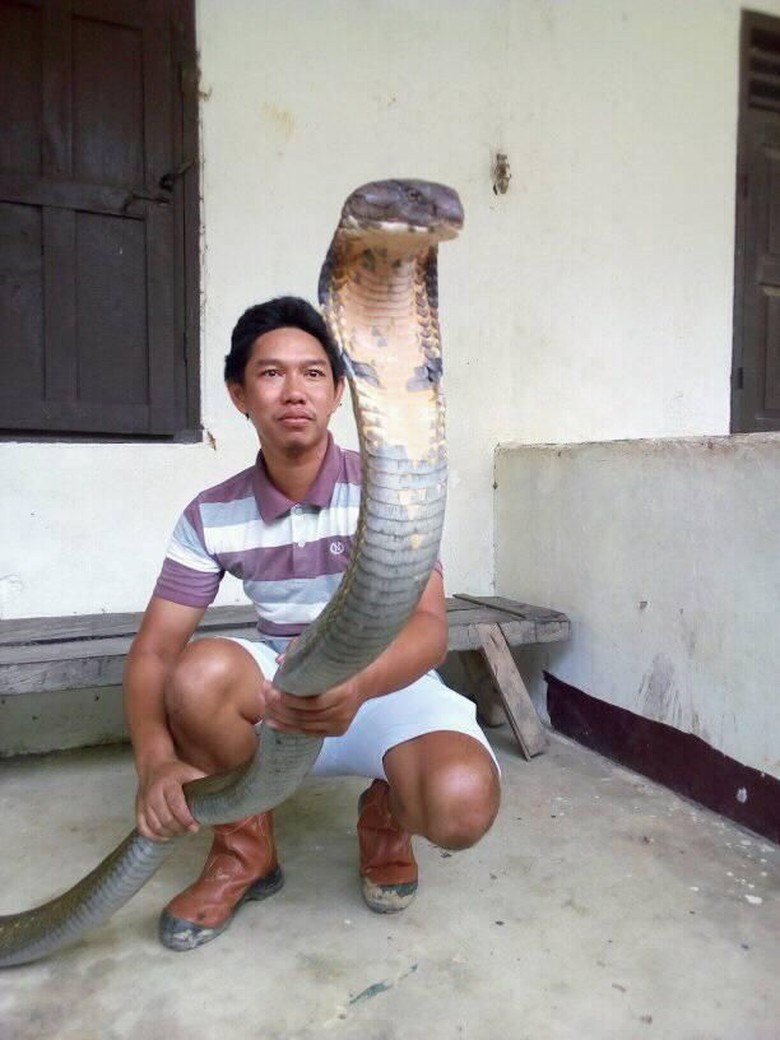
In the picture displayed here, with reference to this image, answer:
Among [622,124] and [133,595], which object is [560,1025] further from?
[622,124]

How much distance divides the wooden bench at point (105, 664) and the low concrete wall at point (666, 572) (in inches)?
6.7

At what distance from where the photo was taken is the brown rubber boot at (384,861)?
5.57ft

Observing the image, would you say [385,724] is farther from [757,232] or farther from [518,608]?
[757,232]

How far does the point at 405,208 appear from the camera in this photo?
792 millimetres

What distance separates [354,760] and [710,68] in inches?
129

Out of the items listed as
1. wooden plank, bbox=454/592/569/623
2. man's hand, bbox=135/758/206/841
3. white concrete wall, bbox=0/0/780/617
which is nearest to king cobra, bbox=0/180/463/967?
man's hand, bbox=135/758/206/841

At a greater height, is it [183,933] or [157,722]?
[157,722]

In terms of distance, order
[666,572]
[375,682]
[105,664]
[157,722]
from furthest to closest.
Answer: [666,572], [105,664], [157,722], [375,682]

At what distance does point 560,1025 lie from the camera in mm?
1362

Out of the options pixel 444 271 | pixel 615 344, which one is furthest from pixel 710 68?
pixel 444 271

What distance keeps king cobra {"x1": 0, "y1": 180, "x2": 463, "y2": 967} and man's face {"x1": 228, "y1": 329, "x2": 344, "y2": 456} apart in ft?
2.06

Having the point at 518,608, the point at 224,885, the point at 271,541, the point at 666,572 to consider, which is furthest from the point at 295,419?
the point at 518,608

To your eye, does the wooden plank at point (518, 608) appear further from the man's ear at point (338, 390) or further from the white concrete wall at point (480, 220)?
the man's ear at point (338, 390)

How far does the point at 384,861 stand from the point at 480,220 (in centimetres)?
234
